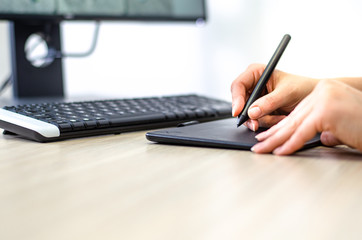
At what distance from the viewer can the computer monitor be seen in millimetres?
1016

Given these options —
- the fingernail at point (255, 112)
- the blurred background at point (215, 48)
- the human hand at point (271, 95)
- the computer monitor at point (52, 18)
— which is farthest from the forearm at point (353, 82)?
the computer monitor at point (52, 18)

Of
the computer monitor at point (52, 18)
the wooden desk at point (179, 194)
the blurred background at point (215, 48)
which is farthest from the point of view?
the blurred background at point (215, 48)

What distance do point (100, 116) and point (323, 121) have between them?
1.04ft

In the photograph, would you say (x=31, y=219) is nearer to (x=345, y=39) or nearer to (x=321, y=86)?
(x=321, y=86)

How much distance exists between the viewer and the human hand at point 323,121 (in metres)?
0.46

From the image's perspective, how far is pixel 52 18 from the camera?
3.41ft

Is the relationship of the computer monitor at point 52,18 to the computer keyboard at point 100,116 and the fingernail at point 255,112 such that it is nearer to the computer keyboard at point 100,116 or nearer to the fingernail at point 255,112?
the computer keyboard at point 100,116

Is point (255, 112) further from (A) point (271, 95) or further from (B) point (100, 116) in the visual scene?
(B) point (100, 116)

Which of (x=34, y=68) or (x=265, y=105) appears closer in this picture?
(x=265, y=105)

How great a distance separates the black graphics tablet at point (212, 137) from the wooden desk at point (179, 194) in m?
0.01

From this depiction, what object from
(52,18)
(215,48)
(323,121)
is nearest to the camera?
(323,121)

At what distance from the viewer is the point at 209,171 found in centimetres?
41

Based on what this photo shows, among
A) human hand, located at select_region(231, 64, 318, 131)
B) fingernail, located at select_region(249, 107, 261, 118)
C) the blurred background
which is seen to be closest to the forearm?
human hand, located at select_region(231, 64, 318, 131)

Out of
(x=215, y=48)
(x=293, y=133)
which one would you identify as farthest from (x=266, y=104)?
(x=215, y=48)
